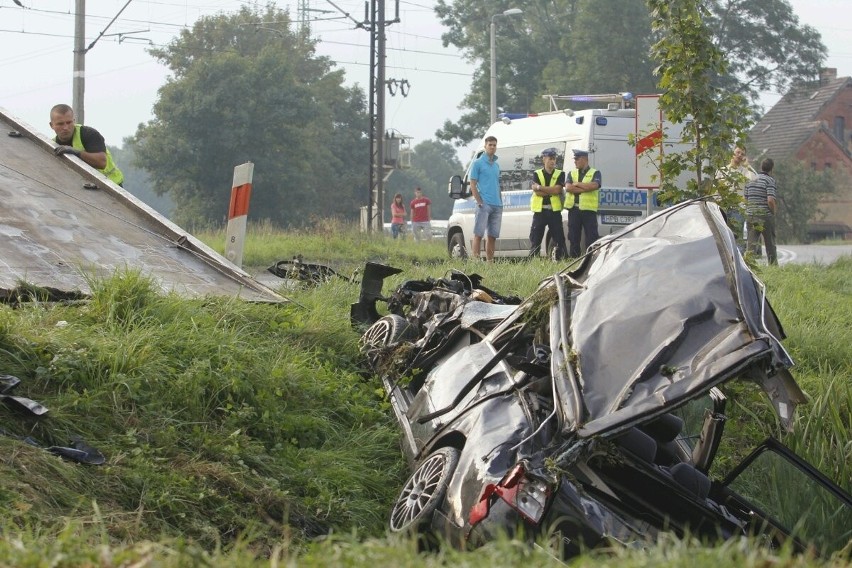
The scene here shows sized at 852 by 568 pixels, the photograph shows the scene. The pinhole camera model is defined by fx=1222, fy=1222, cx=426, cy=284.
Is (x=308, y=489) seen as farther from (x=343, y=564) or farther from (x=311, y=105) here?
(x=311, y=105)

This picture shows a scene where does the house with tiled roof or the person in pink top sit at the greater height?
the house with tiled roof

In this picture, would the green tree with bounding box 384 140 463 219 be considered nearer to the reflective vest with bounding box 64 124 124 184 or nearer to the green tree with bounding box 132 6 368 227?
the green tree with bounding box 132 6 368 227

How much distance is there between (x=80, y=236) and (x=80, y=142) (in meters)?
2.30

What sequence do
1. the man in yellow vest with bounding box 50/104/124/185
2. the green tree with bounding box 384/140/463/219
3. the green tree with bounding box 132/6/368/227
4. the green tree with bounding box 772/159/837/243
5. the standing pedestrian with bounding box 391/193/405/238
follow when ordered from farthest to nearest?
the green tree with bounding box 384/140/463/219 < the green tree with bounding box 132/6/368/227 < the green tree with bounding box 772/159/837/243 < the standing pedestrian with bounding box 391/193/405/238 < the man in yellow vest with bounding box 50/104/124/185

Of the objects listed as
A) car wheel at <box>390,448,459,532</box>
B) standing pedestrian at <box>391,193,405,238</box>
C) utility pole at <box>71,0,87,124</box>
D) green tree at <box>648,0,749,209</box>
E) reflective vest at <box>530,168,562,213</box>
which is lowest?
car wheel at <box>390,448,459,532</box>

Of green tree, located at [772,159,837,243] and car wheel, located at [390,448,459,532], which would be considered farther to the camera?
green tree, located at [772,159,837,243]

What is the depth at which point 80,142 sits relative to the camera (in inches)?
459

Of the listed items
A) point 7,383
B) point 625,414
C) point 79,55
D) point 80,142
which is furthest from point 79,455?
point 79,55

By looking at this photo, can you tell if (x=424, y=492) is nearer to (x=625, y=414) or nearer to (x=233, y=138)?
(x=625, y=414)

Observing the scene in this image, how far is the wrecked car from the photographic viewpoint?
15.9ft

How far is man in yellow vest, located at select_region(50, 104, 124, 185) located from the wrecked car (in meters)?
6.02

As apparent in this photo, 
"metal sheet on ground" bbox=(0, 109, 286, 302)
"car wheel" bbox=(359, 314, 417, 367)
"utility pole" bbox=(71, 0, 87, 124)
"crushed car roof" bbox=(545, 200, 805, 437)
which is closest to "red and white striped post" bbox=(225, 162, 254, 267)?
"metal sheet on ground" bbox=(0, 109, 286, 302)

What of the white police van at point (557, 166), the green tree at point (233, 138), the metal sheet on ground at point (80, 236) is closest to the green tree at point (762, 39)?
the green tree at point (233, 138)

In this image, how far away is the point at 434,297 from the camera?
859 cm
